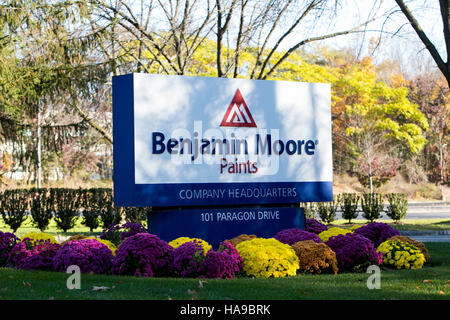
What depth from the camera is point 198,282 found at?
26.4 ft

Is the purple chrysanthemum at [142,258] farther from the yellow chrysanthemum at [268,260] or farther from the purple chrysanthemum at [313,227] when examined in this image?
the purple chrysanthemum at [313,227]

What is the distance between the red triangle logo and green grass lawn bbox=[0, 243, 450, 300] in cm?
377

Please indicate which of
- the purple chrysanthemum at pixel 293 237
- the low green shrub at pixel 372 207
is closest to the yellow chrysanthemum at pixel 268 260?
the purple chrysanthemum at pixel 293 237

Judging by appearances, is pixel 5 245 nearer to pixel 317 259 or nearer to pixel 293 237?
pixel 293 237

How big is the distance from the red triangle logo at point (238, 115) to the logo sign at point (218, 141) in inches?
0.8

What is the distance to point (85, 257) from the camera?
9164 mm

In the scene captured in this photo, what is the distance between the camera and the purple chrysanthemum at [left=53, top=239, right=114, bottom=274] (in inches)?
→ 358

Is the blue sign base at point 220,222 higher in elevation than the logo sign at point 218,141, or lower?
lower

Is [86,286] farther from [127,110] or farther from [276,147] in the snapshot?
[276,147]

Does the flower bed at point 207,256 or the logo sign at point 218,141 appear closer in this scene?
the flower bed at point 207,256

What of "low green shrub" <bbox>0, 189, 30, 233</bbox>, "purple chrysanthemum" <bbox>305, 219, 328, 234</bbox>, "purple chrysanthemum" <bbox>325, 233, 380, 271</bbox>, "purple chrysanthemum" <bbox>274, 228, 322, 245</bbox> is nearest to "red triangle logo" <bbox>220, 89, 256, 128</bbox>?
"purple chrysanthemum" <bbox>274, 228, 322, 245</bbox>

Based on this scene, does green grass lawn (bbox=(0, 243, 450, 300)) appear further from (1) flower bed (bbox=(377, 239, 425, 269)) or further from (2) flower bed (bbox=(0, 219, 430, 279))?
(1) flower bed (bbox=(377, 239, 425, 269))

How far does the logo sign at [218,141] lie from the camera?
11.1 meters
